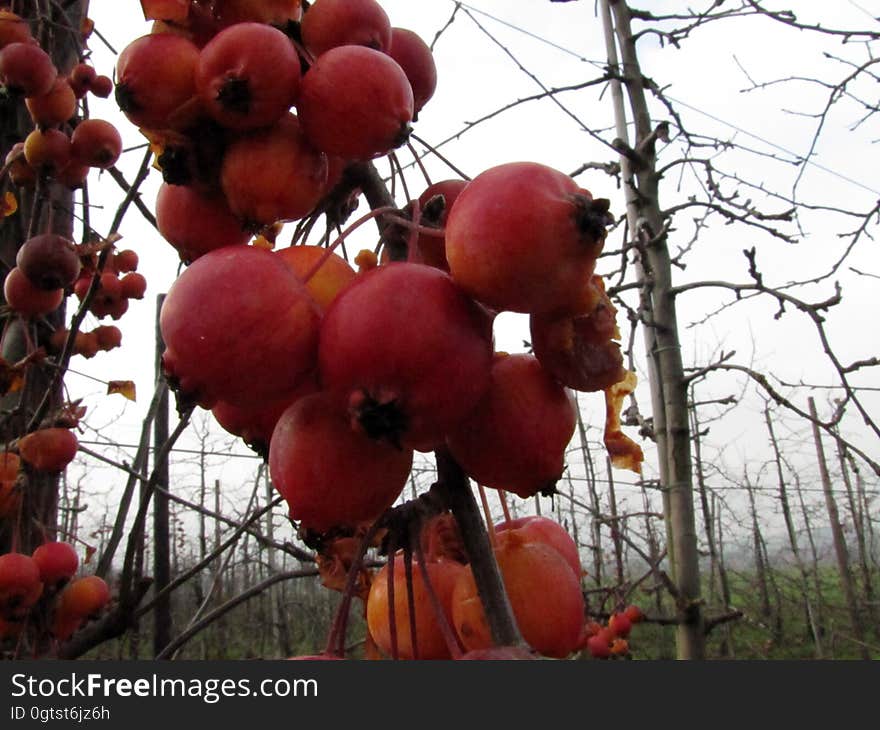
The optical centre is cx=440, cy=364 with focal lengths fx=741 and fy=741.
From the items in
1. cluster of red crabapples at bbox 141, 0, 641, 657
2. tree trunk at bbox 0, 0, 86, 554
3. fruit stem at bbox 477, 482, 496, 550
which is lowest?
fruit stem at bbox 477, 482, 496, 550

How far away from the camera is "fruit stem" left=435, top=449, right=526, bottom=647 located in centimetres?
48

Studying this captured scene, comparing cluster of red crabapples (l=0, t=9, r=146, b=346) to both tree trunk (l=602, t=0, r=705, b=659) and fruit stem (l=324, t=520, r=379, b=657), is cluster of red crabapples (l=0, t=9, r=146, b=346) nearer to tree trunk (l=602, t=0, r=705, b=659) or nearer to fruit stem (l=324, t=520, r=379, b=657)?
fruit stem (l=324, t=520, r=379, b=657)

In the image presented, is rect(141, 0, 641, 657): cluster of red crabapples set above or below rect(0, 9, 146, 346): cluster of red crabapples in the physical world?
below

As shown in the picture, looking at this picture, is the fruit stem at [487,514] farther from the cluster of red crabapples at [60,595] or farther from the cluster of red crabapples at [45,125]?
the cluster of red crabapples at [45,125]

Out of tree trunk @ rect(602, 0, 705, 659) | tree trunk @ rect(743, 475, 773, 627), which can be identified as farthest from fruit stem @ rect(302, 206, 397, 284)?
tree trunk @ rect(743, 475, 773, 627)

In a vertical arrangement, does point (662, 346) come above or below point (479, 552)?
above

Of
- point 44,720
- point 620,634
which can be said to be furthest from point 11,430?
point 620,634

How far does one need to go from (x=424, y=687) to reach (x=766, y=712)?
297 millimetres

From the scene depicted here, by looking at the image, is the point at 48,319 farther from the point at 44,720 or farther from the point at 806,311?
the point at 806,311

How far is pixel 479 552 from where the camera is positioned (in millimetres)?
493

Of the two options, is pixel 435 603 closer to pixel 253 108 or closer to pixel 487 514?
pixel 487 514

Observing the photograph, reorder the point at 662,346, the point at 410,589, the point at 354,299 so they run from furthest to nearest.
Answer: the point at 662,346
the point at 410,589
the point at 354,299

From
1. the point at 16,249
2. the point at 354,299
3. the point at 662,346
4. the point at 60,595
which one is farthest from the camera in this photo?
the point at 662,346

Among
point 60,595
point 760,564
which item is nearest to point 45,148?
point 60,595
